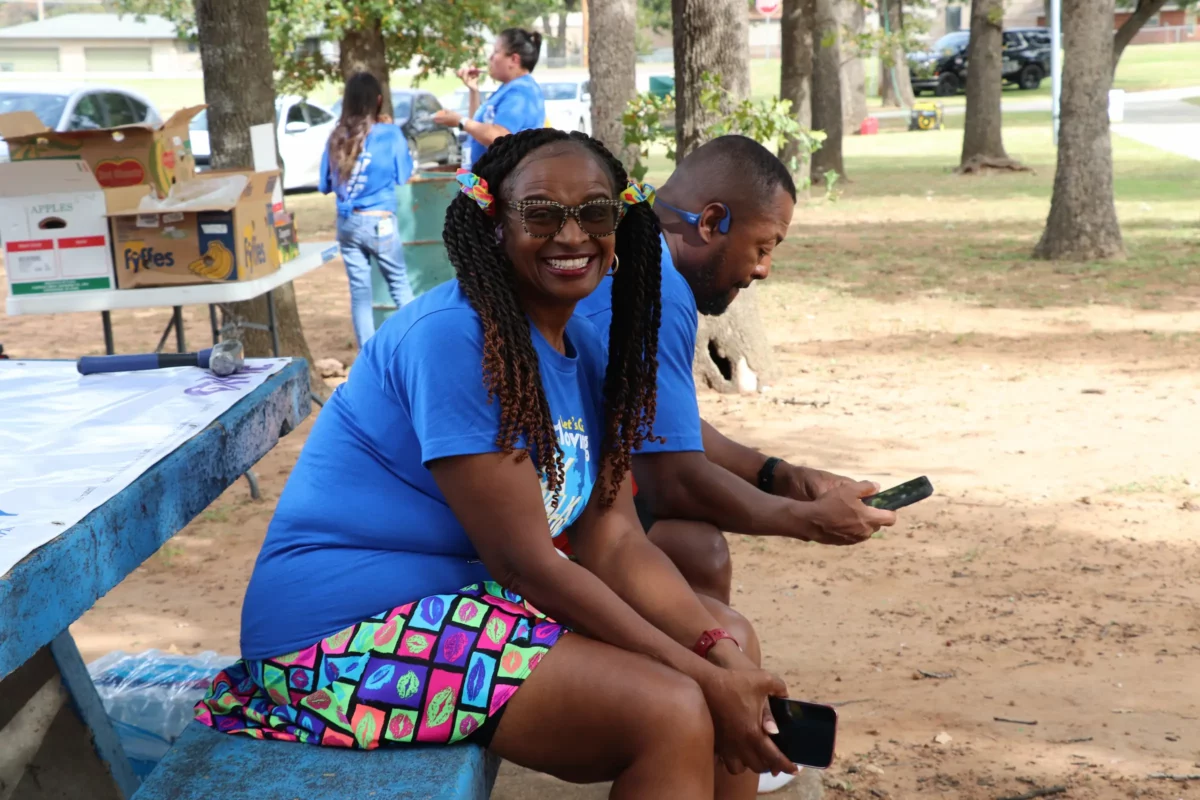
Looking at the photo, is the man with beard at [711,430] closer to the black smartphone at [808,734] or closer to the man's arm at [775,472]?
the man's arm at [775,472]

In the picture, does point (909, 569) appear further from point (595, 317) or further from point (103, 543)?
point (103, 543)

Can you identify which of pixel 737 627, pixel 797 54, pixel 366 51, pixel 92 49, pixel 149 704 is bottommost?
pixel 149 704

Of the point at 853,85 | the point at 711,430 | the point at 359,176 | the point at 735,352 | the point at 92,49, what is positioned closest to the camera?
the point at 711,430

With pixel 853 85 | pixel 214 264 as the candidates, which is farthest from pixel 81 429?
pixel 853 85

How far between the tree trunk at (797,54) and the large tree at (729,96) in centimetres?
835

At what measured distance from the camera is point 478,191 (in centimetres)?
223

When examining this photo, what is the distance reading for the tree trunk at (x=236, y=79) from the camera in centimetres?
629

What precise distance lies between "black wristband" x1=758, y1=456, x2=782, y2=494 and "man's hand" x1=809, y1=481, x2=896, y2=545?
337 millimetres

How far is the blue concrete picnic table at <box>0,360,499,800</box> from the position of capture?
5.70 feet

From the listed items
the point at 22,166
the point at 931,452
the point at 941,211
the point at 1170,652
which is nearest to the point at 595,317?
the point at 1170,652

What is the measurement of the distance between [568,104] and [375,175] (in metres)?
19.0

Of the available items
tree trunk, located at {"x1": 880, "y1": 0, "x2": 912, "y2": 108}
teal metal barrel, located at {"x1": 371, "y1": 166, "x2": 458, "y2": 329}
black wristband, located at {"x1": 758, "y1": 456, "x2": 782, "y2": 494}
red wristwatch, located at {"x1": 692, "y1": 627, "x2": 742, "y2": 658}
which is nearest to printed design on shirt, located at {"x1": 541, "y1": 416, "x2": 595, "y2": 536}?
red wristwatch, located at {"x1": 692, "y1": 627, "x2": 742, "y2": 658}

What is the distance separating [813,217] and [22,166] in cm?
1088

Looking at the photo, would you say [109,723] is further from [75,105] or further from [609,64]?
[75,105]
